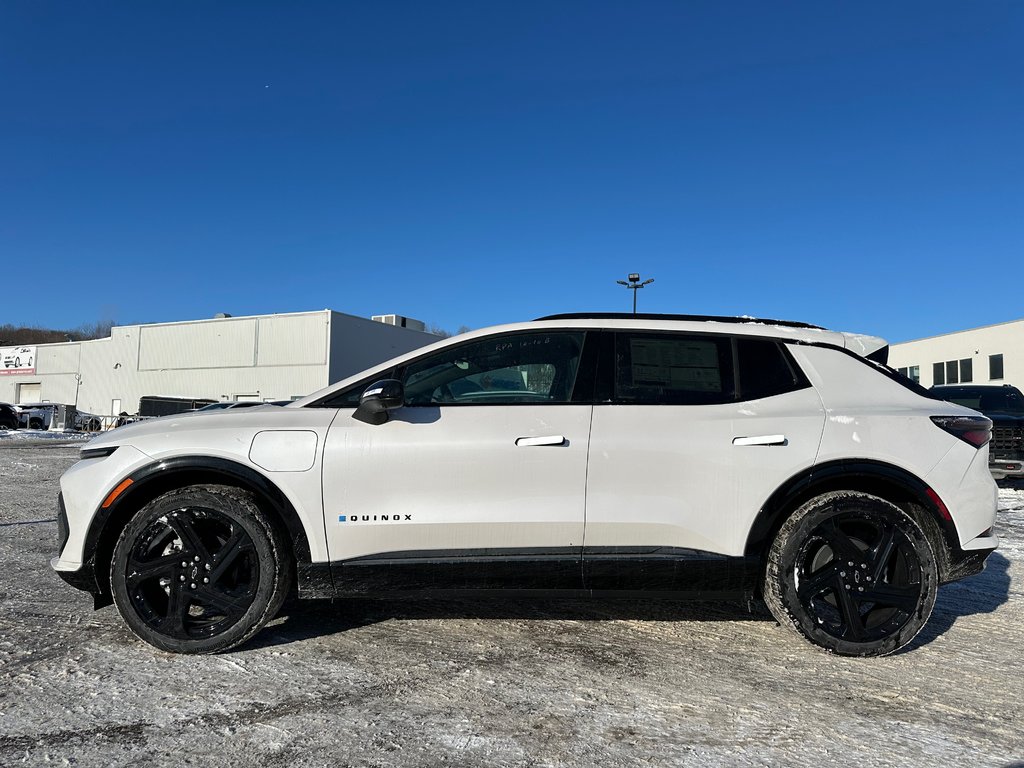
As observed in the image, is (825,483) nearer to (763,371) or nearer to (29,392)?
(763,371)

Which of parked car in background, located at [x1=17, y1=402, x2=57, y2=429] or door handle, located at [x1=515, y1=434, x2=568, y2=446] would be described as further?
parked car in background, located at [x1=17, y1=402, x2=57, y2=429]

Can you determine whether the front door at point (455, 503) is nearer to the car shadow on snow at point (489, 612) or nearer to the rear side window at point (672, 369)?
the rear side window at point (672, 369)

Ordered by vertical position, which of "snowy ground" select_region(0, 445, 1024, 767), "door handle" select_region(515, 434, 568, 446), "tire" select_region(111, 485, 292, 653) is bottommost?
"snowy ground" select_region(0, 445, 1024, 767)

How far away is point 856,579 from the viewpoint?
10.8ft

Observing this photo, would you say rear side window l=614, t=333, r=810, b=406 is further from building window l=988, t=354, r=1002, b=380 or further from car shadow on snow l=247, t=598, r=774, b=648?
building window l=988, t=354, r=1002, b=380

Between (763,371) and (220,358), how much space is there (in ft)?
162

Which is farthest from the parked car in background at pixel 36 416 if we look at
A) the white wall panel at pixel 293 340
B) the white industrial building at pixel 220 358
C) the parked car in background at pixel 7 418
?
the white wall panel at pixel 293 340

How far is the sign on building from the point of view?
184ft

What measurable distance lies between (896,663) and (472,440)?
7.63 feet

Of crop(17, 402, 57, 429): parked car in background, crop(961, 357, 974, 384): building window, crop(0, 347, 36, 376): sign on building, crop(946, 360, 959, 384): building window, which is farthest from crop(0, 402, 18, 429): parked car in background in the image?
crop(961, 357, 974, 384): building window

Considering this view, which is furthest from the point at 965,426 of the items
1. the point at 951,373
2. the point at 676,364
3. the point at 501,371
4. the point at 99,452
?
the point at 951,373

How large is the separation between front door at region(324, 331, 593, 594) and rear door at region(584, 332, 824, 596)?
137 millimetres

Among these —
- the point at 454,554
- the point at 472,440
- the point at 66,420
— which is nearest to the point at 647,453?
the point at 472,440

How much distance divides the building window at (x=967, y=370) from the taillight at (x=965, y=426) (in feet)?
108
